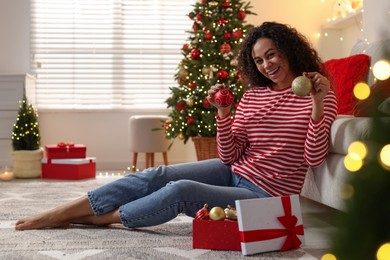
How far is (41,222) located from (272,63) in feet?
3.50

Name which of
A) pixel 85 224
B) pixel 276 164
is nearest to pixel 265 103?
pixel 276 164

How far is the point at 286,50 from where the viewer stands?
2.05 m

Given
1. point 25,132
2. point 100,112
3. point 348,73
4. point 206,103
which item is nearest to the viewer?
point 348,73

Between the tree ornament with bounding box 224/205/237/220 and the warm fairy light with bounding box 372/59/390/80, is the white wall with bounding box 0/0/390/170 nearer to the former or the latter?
the tree ornament with bounding box 224/205/237/220

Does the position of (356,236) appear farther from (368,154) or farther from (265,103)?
(265,103)

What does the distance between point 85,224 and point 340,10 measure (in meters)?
3.51

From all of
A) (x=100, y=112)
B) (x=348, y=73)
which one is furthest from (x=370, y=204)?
(x=100, y=112)

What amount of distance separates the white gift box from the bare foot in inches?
31.1

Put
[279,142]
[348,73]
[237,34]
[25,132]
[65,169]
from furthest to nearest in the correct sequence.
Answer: [25,132]
[65,169]
[237,34]
[348,73]
[279,142]

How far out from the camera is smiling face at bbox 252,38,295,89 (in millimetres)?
2047

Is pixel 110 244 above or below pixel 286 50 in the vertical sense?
below

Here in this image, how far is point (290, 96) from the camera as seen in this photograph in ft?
6.79

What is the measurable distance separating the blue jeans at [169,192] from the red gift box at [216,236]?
0.44 ft

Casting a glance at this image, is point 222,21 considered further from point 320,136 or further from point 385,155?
point 385,155
